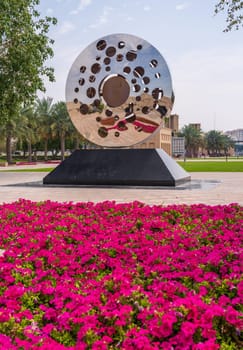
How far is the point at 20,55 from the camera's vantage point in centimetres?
1877

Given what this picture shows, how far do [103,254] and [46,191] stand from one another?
9778 mm

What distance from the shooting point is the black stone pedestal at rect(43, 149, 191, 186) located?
15523 millimetres

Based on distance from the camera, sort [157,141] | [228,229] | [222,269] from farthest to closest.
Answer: [157,141]
[228,229]
[222,269]

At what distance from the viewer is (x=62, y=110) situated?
5575cm

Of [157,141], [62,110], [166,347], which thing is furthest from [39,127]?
[166,347]

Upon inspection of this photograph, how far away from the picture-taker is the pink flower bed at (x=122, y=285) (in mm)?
2900

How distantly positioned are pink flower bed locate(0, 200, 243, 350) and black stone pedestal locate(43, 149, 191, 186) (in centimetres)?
825

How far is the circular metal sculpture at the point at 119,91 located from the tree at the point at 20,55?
327cm

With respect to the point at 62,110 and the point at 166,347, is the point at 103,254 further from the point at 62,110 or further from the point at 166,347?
the point at 62,110

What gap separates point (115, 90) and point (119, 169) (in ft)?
10.3

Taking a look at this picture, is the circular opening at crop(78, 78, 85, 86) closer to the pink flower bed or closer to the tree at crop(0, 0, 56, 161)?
the tree at crop(0, 0, 56, 161)

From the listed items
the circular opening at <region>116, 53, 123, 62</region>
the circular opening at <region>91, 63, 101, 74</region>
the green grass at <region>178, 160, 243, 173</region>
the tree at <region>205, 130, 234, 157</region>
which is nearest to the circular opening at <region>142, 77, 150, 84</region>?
the circular opening at <region>116, 53, 123, 62</region>

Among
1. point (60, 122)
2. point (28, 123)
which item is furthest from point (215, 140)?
point (28, 123)

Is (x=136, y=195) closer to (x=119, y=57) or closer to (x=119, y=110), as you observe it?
(x=119, y=110)
